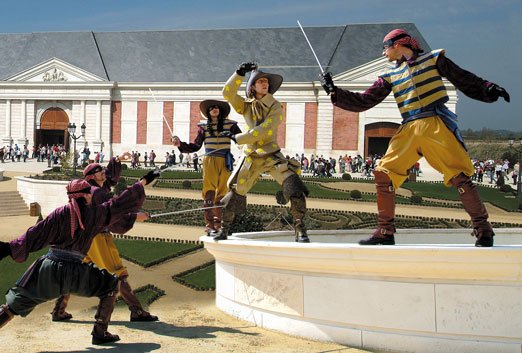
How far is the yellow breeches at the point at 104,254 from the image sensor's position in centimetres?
723

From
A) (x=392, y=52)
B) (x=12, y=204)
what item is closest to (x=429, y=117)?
(x=392, y=52)

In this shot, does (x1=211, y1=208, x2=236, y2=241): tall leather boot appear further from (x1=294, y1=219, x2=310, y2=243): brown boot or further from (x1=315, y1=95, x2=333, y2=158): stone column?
(x1=315, y1=95, x2=333, y2=158): stone column

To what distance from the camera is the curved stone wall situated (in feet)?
17.5

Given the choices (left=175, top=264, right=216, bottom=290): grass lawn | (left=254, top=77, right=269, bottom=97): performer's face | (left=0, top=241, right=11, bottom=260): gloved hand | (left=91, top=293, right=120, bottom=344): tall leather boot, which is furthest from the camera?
(left=175, top=264, right=216, bottom=290): grass lawn

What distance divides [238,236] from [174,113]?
39.4 metres

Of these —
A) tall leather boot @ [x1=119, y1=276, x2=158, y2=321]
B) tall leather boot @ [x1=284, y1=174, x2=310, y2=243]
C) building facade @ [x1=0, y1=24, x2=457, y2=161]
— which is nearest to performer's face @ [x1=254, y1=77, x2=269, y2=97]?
tall leather boot @ [x1=284, y1=174, x2=310, y2=243]

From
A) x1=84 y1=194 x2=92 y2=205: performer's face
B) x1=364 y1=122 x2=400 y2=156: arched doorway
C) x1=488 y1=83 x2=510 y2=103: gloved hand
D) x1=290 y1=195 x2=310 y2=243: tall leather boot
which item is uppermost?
A: x1=364 y1=122 x2=400 y2=156: arched doorway

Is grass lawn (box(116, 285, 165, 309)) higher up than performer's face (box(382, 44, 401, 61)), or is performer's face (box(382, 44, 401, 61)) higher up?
performer's face (box(382, 44, 401, 61))

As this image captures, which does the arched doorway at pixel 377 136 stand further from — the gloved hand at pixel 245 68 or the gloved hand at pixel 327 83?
the gloved hand at pixel 327 83

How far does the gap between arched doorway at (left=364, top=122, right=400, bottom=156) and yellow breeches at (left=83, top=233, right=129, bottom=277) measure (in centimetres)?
3690

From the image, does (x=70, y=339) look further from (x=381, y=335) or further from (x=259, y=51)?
(x=259, y=51)

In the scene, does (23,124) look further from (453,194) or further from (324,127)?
(453,194)

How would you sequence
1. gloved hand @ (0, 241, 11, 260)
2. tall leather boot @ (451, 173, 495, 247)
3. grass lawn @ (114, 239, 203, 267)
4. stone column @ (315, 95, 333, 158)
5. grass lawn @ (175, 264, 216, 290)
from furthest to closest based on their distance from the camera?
stone column @ (315, 95, 333, 158), grass lawn @ (114, 239, 203, 267), grass lawn @ (175, 264, 216, 290), tall leather boot @ (451, 173, 495, 247), gloved hand @ (0, 241, 11, 260)

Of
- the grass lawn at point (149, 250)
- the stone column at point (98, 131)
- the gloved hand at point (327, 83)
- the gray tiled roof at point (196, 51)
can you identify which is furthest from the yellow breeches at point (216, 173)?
the stone column at point (98, 131)
